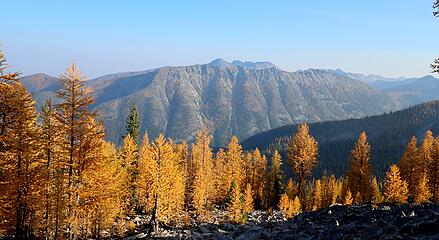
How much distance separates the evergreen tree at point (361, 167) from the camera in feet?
159

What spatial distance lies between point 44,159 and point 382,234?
23.7 meters

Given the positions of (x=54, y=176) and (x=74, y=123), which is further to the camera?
(x=54, y=176)

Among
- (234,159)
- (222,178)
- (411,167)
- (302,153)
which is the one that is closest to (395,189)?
(411,167)

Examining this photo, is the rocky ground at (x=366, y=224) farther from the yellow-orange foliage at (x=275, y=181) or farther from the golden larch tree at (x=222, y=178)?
the yellow-orange foliage at (x=275, y=181)

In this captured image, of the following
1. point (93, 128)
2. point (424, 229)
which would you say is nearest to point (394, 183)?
point (424, 229)

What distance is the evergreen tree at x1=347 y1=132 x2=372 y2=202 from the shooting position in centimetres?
4850

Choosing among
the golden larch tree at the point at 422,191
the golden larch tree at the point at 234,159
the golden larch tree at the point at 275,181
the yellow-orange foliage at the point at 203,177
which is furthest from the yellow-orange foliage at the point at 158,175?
the golden larch tree at the point at 275,181

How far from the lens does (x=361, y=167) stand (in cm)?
4853

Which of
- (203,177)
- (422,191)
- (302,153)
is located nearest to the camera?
(422,191)

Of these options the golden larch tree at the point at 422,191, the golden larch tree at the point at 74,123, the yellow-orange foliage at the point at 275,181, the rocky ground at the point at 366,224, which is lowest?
the yellow-orange foliage at the point at 275,181

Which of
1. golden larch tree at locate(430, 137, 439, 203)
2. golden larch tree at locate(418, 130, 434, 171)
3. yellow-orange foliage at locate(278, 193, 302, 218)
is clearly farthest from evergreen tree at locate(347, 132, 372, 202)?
yellow-orange foliage at locate(278, 193, 302, 218)

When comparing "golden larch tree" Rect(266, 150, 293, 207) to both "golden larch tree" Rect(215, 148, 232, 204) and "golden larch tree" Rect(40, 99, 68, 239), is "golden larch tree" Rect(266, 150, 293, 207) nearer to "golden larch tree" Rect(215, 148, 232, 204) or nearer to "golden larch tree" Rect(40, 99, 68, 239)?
"golden larch tree" Rect(215, 148, 232, 204)

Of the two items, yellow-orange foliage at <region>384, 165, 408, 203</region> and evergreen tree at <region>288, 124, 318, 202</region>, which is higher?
evergreen tree at <region>288, 124, 318, 202</region>

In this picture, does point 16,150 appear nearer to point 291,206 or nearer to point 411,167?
point 291,206
